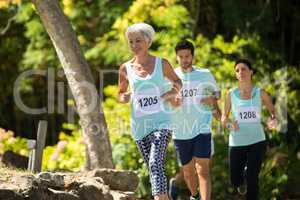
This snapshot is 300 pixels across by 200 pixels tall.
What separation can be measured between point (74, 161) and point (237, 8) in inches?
178

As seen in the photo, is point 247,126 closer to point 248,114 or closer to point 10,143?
point 248,114

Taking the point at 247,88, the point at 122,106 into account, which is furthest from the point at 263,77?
the point at 247,88

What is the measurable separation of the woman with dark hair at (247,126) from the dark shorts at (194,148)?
472mm

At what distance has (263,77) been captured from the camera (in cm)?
1366

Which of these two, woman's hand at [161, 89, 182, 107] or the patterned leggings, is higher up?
woman's hand at [161, 89, 182, 107]

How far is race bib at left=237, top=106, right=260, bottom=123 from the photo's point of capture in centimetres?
799

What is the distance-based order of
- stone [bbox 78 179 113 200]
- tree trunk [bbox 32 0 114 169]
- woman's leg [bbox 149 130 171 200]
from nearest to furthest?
woman's leg [bbox 149 130 171 200]
stone [bbox 78 179 113 200]
tree trunk [bbox 32 0 114 169]

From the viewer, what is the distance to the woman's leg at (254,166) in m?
7.92

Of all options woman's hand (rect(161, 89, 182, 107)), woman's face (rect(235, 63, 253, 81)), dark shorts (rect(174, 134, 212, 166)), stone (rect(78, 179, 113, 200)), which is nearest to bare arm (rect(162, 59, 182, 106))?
woman's hand (rect(161, 89, 182, 107))

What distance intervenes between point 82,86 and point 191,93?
1.88 meters

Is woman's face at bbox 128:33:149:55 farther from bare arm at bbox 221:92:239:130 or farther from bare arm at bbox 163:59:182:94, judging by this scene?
bare arm at bbox 221:92:239:130

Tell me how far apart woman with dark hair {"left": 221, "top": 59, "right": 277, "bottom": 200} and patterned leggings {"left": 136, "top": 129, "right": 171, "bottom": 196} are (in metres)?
1.58

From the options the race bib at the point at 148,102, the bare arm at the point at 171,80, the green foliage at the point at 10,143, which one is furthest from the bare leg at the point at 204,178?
the green foliage at the point at 10,143

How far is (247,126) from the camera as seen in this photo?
26.1 feet
